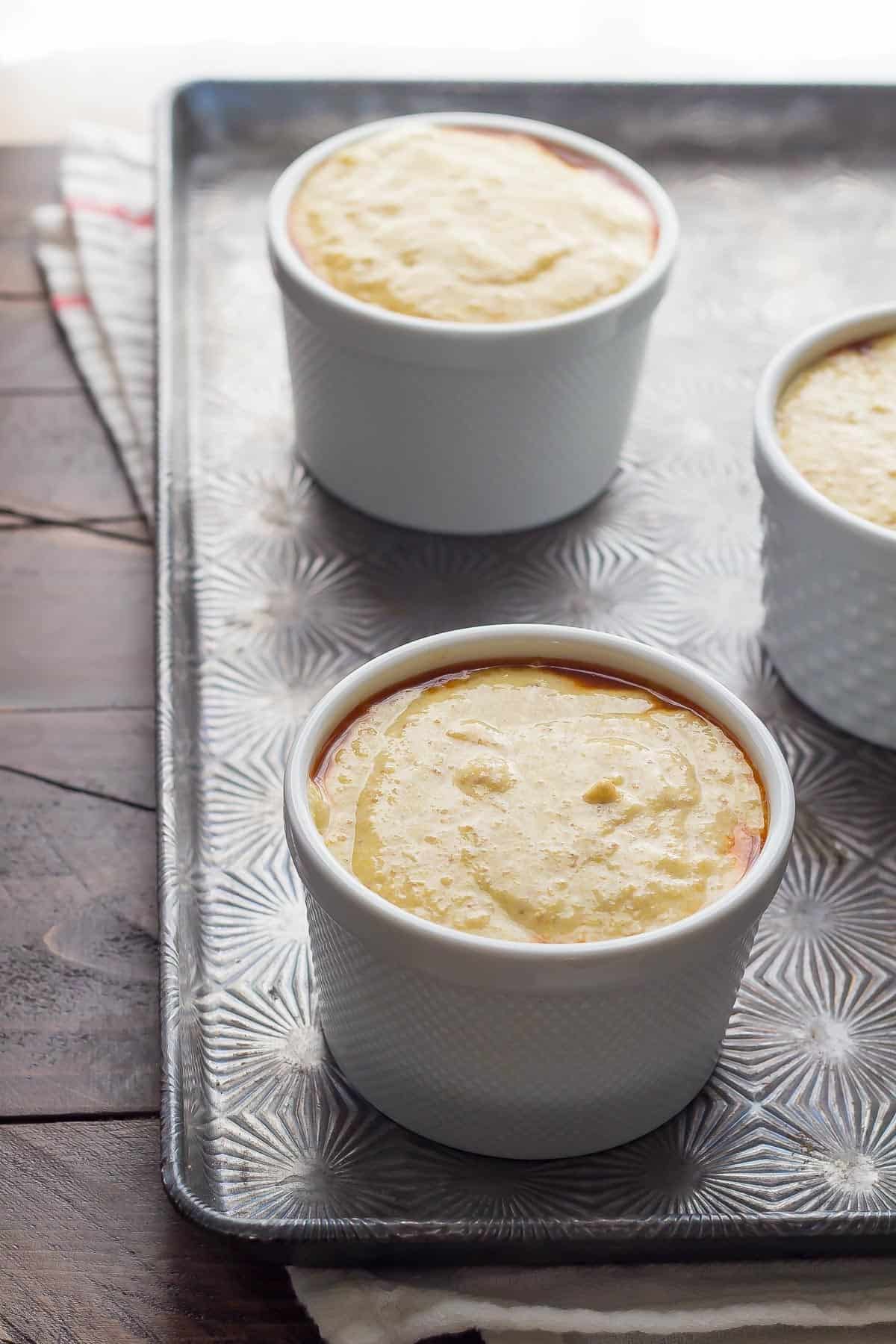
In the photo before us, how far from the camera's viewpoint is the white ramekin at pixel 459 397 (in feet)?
4.38

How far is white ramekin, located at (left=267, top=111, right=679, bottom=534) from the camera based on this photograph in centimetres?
134

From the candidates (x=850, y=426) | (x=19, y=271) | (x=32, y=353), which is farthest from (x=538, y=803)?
(x=19, y=271)

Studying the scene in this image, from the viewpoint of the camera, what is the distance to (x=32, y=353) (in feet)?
5.49

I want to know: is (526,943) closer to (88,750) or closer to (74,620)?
(88,750)

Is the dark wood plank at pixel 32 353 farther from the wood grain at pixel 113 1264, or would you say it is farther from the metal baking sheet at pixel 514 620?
the wood grain at pixel 113 1264

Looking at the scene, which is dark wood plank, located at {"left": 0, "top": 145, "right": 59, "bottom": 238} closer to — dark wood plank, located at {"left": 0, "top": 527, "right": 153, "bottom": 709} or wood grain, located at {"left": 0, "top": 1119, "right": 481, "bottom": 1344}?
dark wood plank, located at {"left": 0, "top": 527, "right": 153, "bottom": 709}

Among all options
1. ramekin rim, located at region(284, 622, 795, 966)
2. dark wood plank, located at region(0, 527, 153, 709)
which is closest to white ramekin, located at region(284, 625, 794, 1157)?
ramekin rim, located at region(284, 622, 795, 966)

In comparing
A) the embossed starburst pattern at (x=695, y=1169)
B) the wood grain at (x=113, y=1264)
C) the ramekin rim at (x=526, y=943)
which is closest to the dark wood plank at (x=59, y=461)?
the ramekin rim at (x=526, y=943)

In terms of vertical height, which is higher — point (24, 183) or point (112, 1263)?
point (24, 183)

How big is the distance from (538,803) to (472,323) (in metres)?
0.52

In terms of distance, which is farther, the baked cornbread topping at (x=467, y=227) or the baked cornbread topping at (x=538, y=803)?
the baked cornbread topping at (x=467, y=227)

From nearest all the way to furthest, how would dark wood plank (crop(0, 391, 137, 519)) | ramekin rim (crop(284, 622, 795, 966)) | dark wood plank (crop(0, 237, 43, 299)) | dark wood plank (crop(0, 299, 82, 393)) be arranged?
1. ramekin rim (crop(284, 622, 795, 966))
2. dark wood plank (crop(0, 391, 137, 519))
3. dark wood plank (crop(0, 299, 82, 393))
4. dark wood plank (crop(0, 237, 43, 299))

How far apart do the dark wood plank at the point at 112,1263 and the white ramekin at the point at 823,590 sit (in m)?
0.62

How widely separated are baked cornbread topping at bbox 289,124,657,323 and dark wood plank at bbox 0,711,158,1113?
16.8 inches
